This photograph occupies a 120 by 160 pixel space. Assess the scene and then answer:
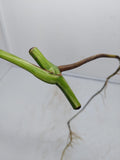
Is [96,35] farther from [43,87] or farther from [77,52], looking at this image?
[43,87]

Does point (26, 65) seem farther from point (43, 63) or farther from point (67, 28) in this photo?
point (67, 28)

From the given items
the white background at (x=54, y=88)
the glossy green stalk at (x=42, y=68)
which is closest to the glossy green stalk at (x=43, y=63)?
the glossy green stalk at (x=42, y=68)

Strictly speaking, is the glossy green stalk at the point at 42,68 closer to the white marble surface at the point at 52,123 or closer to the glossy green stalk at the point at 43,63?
the glossy green stalk at the point at 43,63

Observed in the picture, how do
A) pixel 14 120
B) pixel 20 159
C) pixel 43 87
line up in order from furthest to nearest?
pixel 43 87
pixel 14 120
pixel 20 159

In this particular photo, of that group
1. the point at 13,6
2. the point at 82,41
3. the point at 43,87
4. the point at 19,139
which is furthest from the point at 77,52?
the point at 19,139

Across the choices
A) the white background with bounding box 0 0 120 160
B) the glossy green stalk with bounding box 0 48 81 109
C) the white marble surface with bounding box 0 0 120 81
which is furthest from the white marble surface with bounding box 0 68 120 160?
the glossy green stalk with bounding box 0 48 81 109

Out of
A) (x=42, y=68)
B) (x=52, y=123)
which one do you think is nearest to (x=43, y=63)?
(x=42, y=68)

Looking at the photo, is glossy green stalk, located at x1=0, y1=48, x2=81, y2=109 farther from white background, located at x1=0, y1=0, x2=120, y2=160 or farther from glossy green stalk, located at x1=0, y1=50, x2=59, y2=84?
white background, located at x1=0, y1=0, x2=120, y2=160
